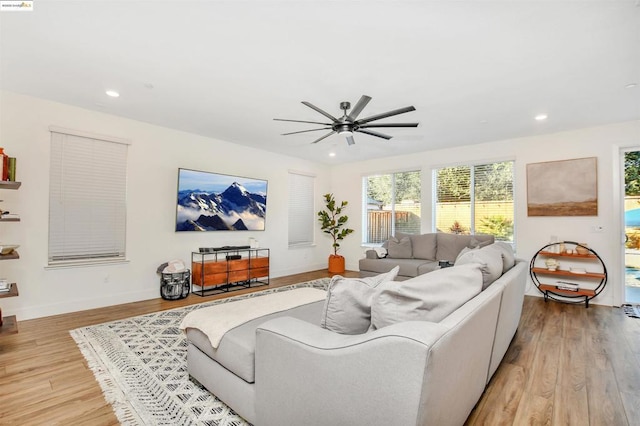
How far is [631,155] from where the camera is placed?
439cm

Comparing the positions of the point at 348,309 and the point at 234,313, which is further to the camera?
the point at 234,313

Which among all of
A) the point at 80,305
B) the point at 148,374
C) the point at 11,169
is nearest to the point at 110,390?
the point at 148,374

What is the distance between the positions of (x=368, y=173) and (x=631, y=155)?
14.2 feet

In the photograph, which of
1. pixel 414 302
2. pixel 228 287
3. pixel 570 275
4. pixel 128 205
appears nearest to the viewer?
pixel 414 302

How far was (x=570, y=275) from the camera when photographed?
14.8 ft

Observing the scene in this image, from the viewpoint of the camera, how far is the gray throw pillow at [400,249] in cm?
557

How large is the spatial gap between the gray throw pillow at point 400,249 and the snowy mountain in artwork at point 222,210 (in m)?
2.54

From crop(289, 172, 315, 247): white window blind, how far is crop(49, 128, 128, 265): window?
128 inches

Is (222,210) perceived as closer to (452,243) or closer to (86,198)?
(86,198)

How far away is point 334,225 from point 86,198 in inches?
187

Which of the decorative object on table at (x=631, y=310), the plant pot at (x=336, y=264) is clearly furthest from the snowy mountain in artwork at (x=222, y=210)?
the decorative object on table at (x=631, y=310)

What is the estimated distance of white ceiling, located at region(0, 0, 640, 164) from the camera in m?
2.10

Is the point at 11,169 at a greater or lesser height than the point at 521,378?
greater

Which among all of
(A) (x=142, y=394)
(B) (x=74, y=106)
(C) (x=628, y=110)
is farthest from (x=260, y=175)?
(C) (x=628, y=110)
